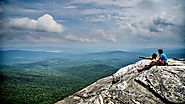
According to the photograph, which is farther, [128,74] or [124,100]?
[128,74]

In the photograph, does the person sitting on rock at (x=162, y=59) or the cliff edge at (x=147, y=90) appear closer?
the cliff edge at (x=147, y=90)

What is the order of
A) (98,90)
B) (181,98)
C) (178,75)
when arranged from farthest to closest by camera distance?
(98,90) → (178,75) → (181,98)

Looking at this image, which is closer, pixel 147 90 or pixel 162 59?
pixel 147 90

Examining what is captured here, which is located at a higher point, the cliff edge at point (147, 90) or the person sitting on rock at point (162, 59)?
the person sitting on rock at point (162, 59)

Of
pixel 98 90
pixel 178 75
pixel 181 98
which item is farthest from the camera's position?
Result: pixel 98 90

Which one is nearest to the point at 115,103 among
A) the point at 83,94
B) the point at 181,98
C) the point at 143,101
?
the point at 143,101

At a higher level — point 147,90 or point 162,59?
point 162,59

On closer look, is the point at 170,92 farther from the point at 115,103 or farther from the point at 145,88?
the point at 115,103

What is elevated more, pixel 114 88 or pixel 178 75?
pixel 178 75
